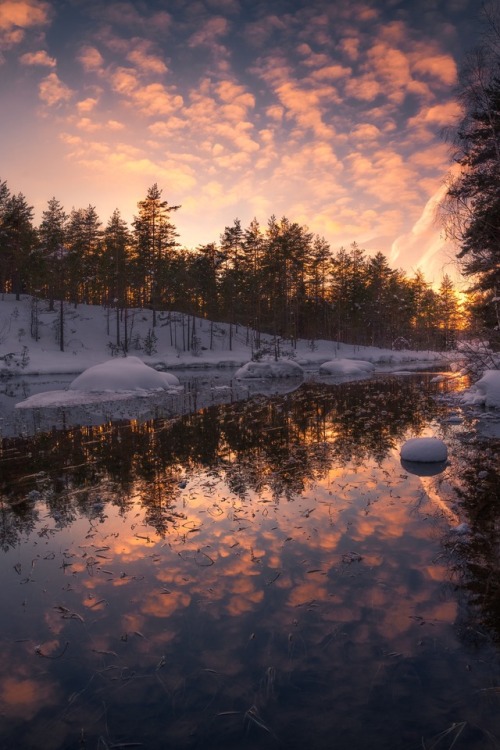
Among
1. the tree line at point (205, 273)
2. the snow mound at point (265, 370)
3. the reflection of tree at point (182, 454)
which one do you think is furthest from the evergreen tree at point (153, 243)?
the reflection of tree at point (182, 454)

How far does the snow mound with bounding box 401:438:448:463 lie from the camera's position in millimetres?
8719

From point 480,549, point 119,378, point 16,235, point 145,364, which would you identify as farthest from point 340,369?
point 16,235

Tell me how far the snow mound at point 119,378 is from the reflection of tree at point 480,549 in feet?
58.4

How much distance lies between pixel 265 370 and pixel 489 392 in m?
18.4

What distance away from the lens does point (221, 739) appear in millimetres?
2559

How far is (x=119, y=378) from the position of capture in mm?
22297

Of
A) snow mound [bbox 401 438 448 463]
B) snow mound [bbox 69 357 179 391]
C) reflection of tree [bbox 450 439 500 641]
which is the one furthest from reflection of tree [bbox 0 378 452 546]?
snow mound [bbox 69 357 179 391]

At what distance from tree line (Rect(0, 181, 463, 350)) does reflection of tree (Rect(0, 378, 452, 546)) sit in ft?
107

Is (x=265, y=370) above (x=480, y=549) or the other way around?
above

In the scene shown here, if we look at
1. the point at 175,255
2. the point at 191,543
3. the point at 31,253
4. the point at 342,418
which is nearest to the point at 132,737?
the point at 191,543

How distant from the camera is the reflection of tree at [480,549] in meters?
3.71

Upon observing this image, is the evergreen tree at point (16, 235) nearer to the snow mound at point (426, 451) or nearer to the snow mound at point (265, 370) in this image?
the snow mound at point (265, 370)

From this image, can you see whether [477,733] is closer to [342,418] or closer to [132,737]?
[132,737]

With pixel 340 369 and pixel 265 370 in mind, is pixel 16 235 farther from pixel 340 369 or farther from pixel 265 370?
pixel 340 369
